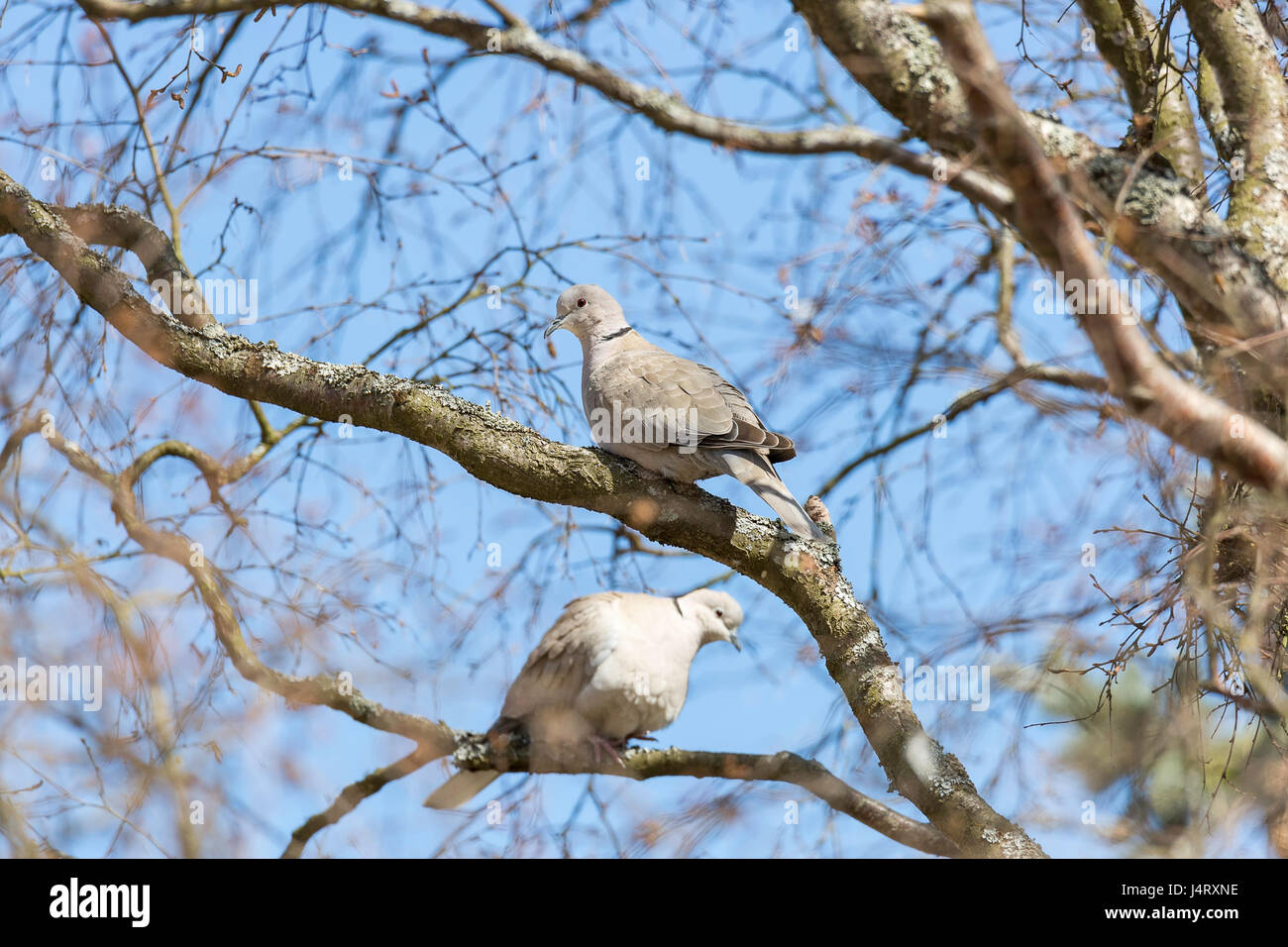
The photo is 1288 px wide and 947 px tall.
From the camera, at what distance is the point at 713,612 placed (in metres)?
4.65

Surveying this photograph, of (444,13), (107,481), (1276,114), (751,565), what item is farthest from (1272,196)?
(107,481)

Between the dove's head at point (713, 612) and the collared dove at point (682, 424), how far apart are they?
91 centimetres

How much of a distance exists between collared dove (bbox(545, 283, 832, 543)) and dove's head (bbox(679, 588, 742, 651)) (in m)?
0.91

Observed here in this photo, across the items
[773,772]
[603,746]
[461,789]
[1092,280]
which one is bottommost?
[773,772]

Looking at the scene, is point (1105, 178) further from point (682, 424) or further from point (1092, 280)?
point (682, 424)

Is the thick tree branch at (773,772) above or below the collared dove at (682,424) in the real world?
below

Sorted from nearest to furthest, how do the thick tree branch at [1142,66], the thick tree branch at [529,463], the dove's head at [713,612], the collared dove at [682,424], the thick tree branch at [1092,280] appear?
1. the thick tree branch at [1092,280]
2. the thick tree branch at [529,463]
3. the collared dove at [682,424]
4. the thick tree branch at [1142,66]
5. the dove's head at [713,612]

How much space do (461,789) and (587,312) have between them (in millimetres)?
2038

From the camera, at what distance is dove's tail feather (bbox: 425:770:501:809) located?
3.90m

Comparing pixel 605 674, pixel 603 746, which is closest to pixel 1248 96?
pixel 605 674

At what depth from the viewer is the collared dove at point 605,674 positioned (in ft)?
13.9

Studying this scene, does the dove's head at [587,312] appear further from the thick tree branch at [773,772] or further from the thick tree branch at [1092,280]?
the thick tree branch at [1092,280]

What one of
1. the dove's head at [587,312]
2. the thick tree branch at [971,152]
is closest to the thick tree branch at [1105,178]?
the thick tree branch at [971,152]
